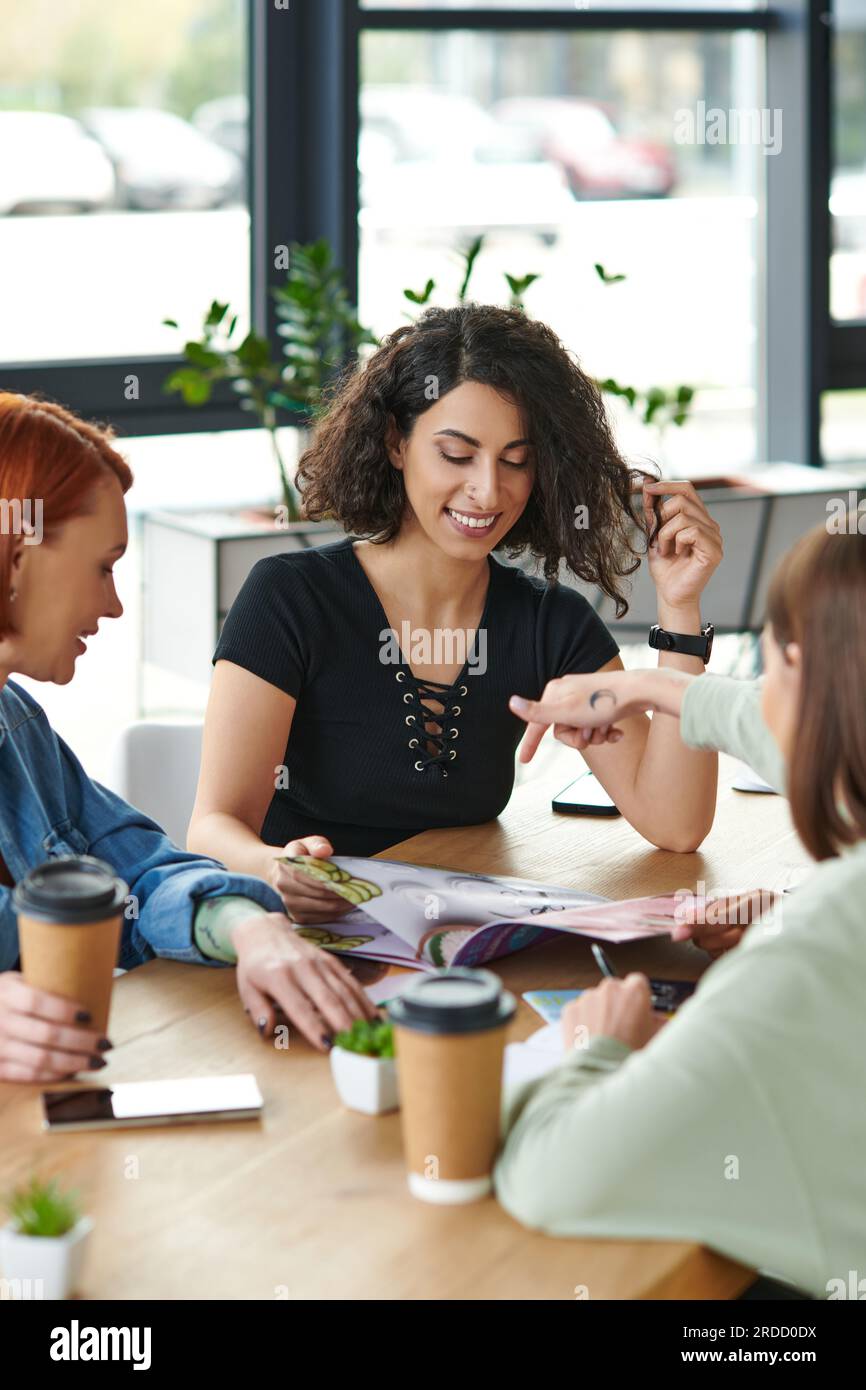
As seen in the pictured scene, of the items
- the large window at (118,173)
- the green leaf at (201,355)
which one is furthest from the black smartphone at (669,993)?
the large window at (118,173)

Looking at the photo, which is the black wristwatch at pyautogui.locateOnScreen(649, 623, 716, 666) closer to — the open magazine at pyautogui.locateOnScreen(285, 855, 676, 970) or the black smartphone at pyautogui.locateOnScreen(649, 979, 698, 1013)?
the open magazine at pyautogui.locateOnScreen(285, 855, 676, 970)

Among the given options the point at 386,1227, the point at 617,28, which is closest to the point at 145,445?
the point at 617,28

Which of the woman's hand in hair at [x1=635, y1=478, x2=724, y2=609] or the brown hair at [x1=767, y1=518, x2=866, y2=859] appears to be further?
the woman's hand in hair at [x1=635, y1=478, x2=724, y2=609]

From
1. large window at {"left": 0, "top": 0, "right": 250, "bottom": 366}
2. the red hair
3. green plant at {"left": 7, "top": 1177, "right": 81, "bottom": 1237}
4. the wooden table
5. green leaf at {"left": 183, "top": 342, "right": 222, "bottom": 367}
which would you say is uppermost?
large window at {"left": 0, "top": 0, "right": 250, "bottom": 366}

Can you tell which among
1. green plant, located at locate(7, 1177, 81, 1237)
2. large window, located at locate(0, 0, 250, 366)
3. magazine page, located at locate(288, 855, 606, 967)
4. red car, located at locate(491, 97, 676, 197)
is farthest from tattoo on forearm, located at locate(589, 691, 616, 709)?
red car, located at locate(491, 97, 676, 197)

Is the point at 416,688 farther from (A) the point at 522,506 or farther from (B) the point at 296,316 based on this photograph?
(B) the point at 296,316

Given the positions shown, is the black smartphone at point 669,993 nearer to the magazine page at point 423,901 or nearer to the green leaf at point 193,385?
the magazine page at point 423,901

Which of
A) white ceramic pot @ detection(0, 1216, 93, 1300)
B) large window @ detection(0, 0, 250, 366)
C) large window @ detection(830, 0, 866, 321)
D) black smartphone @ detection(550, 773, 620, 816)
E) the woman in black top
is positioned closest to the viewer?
white ceramic pot @ detection(0, 1216, 93, 1300)

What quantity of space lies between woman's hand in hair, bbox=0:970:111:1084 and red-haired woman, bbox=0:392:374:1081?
0.16 m

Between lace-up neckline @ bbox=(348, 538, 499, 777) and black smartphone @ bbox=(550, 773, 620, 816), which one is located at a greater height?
lace-up neckline @ bbox=(348, 538, 499, 777)

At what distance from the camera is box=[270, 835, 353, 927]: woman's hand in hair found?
5.04 ft

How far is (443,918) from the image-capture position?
4.99 ft

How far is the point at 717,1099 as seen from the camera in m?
0.99

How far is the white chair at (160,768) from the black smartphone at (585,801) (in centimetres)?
50
